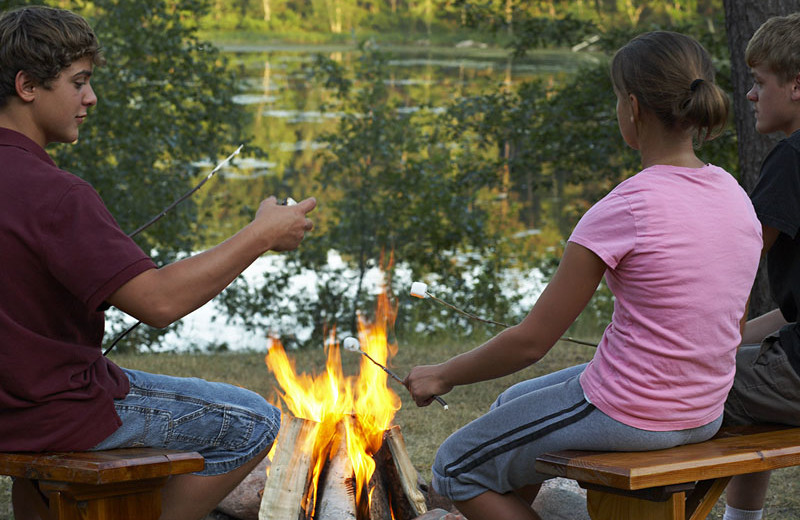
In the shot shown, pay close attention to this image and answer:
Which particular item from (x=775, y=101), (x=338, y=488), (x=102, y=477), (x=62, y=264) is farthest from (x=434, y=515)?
(x=775, y=101)

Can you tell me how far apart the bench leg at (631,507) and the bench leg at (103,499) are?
1066mm

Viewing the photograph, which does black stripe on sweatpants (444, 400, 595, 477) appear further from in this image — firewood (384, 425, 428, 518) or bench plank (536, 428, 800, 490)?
firewood (384, 425, 428, 518)

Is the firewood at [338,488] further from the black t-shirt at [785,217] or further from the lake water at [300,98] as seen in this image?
the lake water at [300,98]

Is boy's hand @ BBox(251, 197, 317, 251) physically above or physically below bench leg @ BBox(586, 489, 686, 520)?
above

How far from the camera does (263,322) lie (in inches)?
319

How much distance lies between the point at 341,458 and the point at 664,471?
1.33m

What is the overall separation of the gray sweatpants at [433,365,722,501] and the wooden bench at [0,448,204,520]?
0.65m

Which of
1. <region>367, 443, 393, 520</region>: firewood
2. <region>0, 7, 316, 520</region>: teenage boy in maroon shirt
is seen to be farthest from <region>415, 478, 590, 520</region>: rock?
<region>0, 7, 316, 520</region>: teenage boy in maroon shirt

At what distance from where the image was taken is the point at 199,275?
214 centimetres

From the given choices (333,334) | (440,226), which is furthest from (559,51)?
(333,334)

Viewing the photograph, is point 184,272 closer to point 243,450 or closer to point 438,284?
point 243,450

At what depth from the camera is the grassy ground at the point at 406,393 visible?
12.1ft

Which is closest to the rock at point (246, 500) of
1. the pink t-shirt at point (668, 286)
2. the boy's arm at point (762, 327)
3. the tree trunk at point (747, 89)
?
the pink t-shirt at point (668, 286)

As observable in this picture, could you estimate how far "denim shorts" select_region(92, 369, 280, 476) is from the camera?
2400 mm
